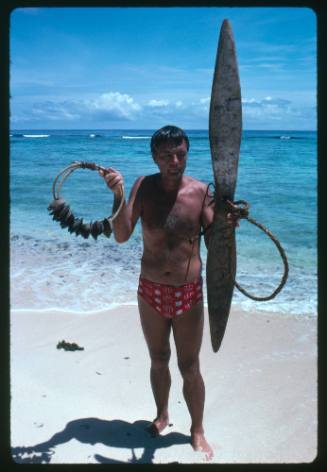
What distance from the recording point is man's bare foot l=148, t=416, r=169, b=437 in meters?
3.54

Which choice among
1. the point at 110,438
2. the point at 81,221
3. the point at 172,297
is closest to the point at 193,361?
the point at 172,297

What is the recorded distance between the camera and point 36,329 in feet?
17.5

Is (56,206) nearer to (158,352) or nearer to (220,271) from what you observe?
(220,271)

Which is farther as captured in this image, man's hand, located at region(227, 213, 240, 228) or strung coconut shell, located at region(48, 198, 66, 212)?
strung coconut shell, located at region(48, 198, 66, 212)

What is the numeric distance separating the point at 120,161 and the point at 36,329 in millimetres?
22339

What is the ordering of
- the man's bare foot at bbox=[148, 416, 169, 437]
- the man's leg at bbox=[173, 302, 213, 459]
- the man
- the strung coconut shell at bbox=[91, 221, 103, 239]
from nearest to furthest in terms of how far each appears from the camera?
the strung coconut shell at bbox=[91, 221, 103, 239] → the man → the man's leg at bbox=[173, 302, 213, 459] → the man's bare foot at bbox=[148, 416, 169, 437]

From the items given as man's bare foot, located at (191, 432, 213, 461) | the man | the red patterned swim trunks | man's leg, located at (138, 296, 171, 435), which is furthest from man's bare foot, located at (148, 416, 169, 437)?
the red patterned swim trunks

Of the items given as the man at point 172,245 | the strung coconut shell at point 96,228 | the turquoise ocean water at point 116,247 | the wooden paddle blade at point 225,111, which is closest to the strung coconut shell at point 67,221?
the strung coconut shell at point 96,228

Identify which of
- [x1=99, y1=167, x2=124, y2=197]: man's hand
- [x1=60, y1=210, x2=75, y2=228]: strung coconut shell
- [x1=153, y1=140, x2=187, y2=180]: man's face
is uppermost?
[x1=153, y1=140, x2=187, y2=180]: man's face

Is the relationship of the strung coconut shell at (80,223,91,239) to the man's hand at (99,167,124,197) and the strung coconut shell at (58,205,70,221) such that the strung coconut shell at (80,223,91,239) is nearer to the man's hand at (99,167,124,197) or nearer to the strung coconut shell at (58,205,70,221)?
the strung coconut shell at (58,205,70,221)

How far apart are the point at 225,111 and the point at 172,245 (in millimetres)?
840

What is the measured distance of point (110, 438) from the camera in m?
3.49

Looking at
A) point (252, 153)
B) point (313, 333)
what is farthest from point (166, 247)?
point (252, 153)

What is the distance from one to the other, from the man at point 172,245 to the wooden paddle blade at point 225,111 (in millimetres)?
304
